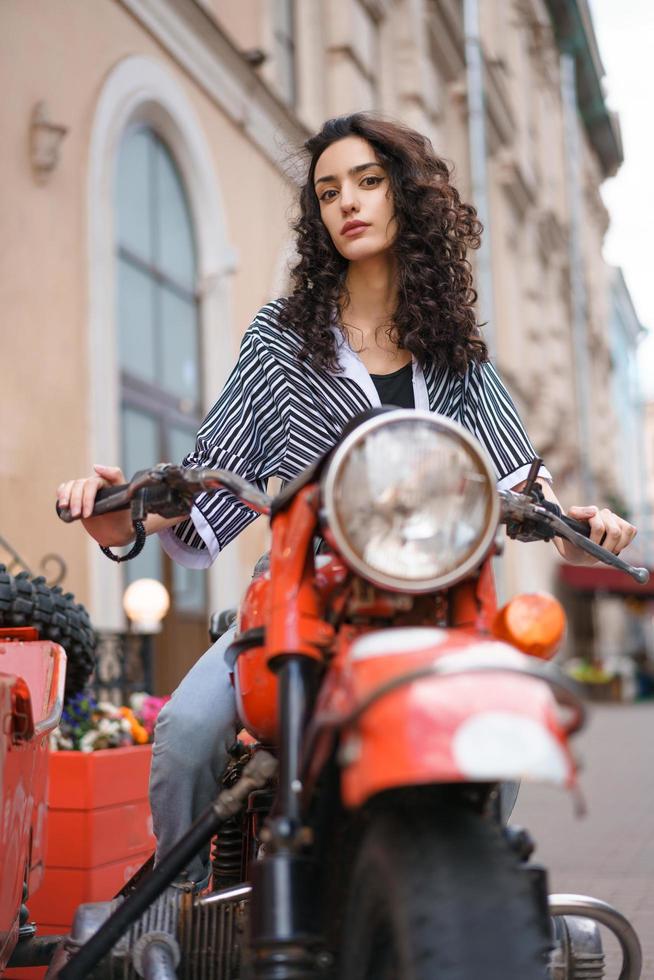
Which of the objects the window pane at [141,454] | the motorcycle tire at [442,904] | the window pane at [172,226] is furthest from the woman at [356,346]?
the window pane at [172,226]

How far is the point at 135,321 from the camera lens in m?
9.77

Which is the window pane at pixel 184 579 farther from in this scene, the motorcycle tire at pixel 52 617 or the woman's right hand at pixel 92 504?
the woman's right hand at pixel 92 504

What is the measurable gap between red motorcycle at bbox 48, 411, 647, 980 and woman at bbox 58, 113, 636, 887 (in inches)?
17.0

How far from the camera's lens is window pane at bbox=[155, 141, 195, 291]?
1040 centimetres

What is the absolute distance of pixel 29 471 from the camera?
7.35 m

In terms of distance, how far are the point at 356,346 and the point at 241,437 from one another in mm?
322

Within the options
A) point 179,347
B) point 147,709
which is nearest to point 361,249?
point 147,709

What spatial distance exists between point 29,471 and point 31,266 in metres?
1.30

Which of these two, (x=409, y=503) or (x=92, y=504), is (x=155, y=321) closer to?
(x=92, y=504)

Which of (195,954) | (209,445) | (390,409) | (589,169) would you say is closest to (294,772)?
(390,409)

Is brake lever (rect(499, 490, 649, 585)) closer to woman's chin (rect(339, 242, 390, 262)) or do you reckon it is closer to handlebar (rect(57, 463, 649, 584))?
handlebar (rect(57, 463, 649, 584))

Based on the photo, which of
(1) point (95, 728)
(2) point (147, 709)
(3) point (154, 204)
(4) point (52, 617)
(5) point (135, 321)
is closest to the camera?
(4) point (52, 617)

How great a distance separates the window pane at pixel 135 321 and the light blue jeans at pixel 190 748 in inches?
288

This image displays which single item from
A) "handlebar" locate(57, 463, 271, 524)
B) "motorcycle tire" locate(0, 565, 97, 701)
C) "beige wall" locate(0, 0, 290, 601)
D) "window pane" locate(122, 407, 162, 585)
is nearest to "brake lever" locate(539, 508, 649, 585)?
"handlebar" locate(57, 463, 271, 524)
